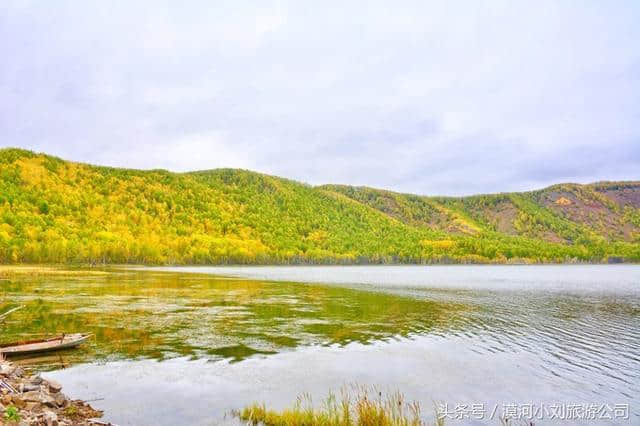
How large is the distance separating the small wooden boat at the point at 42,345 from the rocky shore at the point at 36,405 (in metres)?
6.97

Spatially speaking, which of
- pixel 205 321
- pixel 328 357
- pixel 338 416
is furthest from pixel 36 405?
pixel 205 321

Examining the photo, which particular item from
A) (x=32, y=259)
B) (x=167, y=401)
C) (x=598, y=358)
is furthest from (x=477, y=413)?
(x=32, y=259)

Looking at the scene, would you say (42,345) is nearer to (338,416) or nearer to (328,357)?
(328,357)

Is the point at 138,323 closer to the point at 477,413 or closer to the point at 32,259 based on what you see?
the point at 477,413

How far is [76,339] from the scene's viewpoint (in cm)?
2789

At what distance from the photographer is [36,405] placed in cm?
1520

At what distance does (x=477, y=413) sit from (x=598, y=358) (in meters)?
14.1

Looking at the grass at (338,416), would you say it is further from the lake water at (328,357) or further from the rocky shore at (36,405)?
the rocky shore at (36,405)

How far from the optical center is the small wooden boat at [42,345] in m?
25.5

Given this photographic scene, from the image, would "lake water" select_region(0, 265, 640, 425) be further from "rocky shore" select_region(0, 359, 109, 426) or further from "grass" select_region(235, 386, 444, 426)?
"rocky shore" select_region(0, 359, 109, 426)

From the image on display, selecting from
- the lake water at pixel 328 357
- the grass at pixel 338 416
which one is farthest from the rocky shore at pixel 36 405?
the grass at pixel 338 416

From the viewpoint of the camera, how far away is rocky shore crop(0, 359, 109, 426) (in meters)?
12.9

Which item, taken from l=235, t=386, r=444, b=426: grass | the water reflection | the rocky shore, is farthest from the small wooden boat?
l=235, t=386, r=444, b=426: grass

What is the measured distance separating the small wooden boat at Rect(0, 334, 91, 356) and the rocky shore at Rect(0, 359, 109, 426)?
6.97 meters
